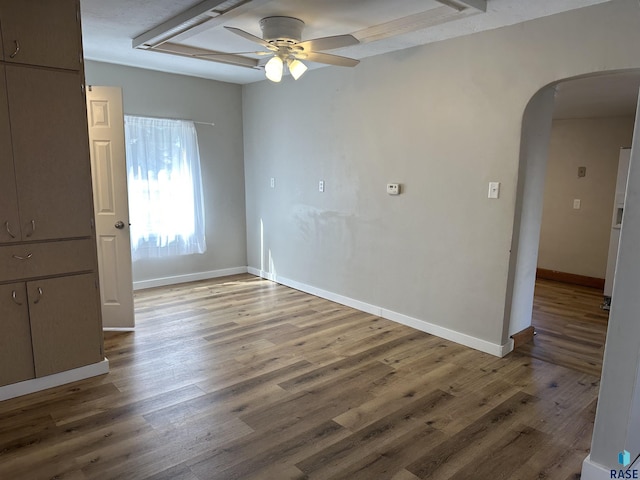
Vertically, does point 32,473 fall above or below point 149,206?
below

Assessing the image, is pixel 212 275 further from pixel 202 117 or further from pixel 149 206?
pixel 202 117

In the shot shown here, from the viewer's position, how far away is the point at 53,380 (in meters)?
2.80

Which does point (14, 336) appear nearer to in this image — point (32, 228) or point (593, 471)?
point (32, 228)

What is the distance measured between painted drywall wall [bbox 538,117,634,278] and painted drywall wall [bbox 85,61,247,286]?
170 inches

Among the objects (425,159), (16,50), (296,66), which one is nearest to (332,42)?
(296,66)

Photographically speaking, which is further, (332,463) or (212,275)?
(212,275)

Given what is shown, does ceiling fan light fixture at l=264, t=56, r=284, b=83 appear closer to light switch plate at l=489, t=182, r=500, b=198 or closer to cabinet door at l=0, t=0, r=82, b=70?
cabinet door at l=0, t=0, r=82, b=70

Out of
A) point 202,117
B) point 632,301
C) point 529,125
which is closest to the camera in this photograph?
point 632,301

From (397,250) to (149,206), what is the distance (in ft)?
9.57

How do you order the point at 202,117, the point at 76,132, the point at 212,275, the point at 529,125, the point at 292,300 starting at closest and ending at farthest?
the point at 76,132, the point at 529,125, the point at 292,300, the point at 202,117, the point at 212,275

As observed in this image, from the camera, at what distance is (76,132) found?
8.93ft

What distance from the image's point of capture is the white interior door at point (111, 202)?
11.7 feet

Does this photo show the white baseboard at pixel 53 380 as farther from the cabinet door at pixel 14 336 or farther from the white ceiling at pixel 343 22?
the white ceiling at pixel 343 22

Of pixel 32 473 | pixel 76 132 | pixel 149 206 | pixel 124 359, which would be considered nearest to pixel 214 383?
pixel 124 359
